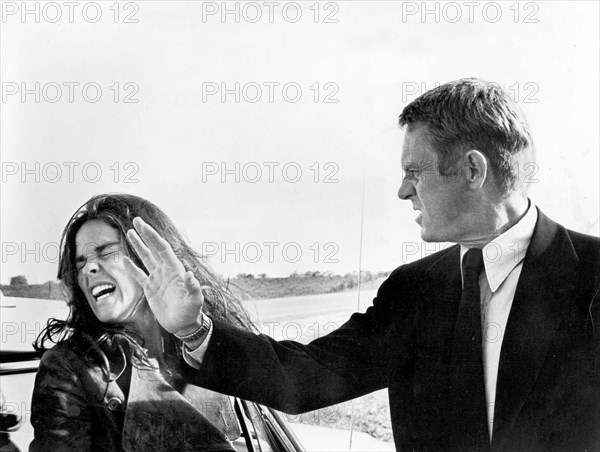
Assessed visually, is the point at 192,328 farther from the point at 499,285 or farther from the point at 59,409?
the point at 499,285

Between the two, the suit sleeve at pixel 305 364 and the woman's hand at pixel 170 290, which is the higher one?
the woman's hand at pixel 170 290

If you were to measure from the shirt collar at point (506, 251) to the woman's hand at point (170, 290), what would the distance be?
0.76 meters

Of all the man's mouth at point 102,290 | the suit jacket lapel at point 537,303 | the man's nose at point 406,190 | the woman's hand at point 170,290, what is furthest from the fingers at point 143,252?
the suit jacket lapel at point 537,303

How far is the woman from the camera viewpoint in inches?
72.6

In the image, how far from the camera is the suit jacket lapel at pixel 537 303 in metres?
1.82

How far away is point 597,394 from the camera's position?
1819mm

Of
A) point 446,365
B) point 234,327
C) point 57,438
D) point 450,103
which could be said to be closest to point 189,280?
point 234,327

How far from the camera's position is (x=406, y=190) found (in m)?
1.93

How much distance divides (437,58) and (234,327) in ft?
3.09

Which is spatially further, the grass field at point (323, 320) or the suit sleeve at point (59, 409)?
the grass field at point (323, 320)

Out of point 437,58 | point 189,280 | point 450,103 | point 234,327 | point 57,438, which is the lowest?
point 57,438

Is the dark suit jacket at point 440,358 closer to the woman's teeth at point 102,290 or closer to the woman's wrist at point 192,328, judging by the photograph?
the woman's wrist at point 192,328

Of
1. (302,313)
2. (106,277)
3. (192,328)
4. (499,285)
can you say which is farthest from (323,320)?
(106,277)

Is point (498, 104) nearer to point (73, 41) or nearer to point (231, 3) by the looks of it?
point (231, 3)
